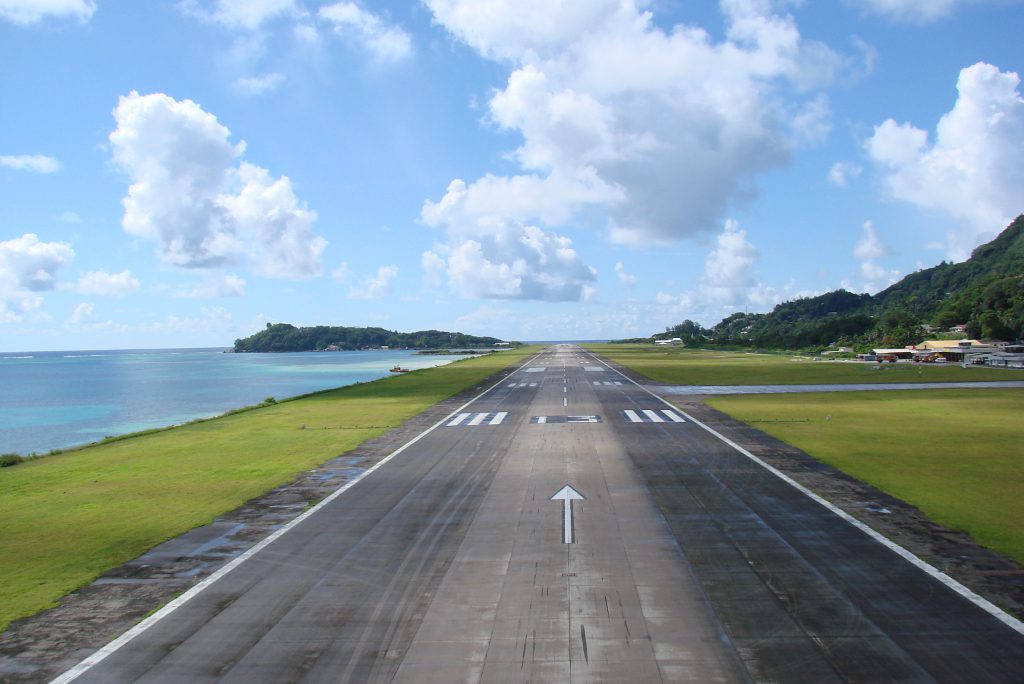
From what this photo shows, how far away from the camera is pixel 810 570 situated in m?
10.9

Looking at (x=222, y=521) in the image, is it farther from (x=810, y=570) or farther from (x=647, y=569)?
(x=810, y=570)

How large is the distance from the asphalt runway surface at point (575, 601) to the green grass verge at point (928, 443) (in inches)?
118

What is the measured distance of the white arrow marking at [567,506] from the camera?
13039 mm

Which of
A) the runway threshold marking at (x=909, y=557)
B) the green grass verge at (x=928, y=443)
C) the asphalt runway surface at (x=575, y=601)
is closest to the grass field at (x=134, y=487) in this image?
the asphalt runway surface at (x=575, y=601)

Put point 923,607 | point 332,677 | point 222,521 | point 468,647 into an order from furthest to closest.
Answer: point 222,521 < point 923,607 < point 468,647 < point 332,677

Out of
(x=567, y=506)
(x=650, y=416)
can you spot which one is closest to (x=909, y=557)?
(x=567, y=506)

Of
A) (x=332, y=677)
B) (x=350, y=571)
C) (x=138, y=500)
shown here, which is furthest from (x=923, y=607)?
(x=138, y=500)

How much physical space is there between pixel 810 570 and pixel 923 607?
5.91 feet

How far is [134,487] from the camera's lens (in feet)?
61.6

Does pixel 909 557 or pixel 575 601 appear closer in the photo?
pixel 575 601

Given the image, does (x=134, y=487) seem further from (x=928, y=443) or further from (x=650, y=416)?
(x=928, y=443)

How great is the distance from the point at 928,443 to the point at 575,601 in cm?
1996

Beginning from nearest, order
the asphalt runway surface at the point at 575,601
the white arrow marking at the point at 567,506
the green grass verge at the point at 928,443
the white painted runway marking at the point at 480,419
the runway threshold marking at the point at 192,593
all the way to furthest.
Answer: the asphalt runway surface at the point at 575,601 < the runway threshold marking at the point at 192,593 < the white arrow marking at the point at 567,506 < the green grass verge at the point at 928,443 < the white painted runway marking at the point at 480,419

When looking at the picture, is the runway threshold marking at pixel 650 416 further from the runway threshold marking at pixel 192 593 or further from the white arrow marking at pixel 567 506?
the runway threshold marking at pixel 192 593
